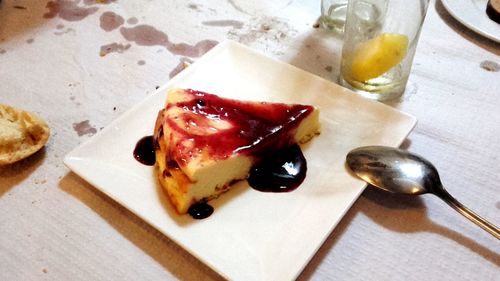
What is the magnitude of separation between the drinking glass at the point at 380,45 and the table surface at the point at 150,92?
4 cm

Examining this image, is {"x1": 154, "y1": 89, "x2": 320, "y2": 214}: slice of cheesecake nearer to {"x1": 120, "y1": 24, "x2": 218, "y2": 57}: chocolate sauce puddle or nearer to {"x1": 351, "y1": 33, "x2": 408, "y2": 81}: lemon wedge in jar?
{"x1": 351, "y1": 33, "x2": 408, "y2": 81}: lemon wedge in jar

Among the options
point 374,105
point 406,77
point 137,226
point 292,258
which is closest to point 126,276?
point 137,226

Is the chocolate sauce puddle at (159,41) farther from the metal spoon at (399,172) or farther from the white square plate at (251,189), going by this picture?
the metal spoon at (399,172)

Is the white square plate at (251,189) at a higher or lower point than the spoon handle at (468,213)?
lower

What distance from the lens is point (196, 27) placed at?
97 cm

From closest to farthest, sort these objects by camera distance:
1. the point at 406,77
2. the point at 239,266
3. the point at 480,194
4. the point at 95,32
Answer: the point at 239,266 < the point at 480,194 < the point at 406,77 < the point at 95,32

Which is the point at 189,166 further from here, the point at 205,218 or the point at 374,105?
the point at 374,105

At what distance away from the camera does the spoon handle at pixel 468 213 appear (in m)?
0.56

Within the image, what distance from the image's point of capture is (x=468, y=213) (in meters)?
0.58

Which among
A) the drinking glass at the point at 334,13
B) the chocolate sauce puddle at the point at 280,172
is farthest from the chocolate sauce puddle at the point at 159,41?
the chocolate sauce puddle at the point at 280,172

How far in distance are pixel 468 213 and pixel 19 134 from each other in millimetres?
622

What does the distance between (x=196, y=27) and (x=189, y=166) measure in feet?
1.50

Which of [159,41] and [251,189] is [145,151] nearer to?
[251,189]

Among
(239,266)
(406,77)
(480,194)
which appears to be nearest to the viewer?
(239,266)
